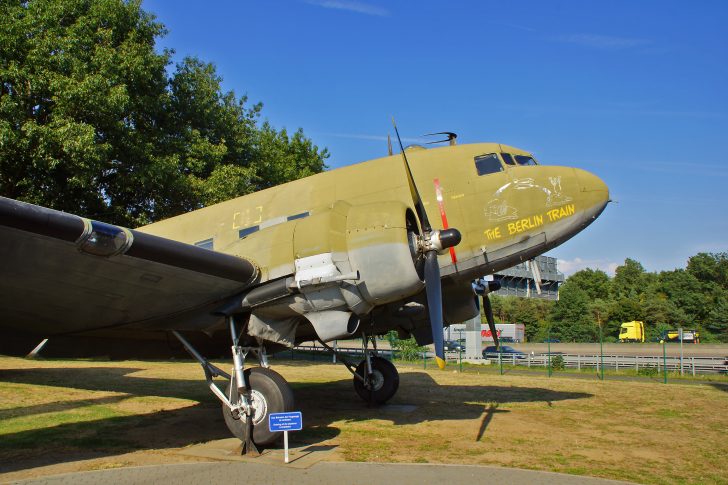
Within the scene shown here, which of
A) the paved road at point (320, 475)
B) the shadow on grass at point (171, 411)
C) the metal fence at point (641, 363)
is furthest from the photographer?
the metal fence at point (641, 363)

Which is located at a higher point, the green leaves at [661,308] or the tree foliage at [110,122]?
the tree foliage at [110,122]

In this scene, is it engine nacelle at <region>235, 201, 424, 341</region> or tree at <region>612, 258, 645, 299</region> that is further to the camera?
tree at <region>612, 258, 645, 299</region>

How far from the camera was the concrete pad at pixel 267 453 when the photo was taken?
790cm

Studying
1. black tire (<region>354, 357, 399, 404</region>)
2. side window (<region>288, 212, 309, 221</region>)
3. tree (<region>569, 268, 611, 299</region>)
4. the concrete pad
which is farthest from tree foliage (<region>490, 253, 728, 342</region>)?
the concrete pad

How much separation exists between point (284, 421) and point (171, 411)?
5.80 m

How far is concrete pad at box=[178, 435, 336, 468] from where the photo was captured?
790 cm

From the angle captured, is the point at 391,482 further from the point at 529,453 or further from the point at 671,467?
the point at 671,467

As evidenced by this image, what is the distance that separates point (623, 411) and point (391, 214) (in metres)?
8.67

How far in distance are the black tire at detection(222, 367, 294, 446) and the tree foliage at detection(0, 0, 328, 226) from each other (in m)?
14.3

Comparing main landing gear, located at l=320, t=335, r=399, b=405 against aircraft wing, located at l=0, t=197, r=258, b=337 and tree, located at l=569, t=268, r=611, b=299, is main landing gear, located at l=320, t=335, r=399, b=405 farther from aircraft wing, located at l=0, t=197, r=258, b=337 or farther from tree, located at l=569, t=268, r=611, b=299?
tree, located at l=569, t=268, r=611, b=299

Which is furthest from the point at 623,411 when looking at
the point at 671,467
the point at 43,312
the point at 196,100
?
the point at 196,100

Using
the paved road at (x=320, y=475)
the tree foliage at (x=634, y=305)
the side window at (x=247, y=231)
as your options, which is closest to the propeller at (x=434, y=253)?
the paved road at (x=320, y=475)

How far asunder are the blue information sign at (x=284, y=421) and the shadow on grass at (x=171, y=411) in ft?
4.98

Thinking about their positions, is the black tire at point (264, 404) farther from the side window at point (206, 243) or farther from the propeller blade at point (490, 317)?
the propeller blade at point (490, 317)
